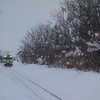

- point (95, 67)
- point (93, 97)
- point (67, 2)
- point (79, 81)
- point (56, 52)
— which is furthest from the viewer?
point (56, 52)

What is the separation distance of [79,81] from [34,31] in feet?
78.2

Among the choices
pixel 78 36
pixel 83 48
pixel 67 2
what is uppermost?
pixel 67 2

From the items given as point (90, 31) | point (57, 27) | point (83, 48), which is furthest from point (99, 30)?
point (57, 27)

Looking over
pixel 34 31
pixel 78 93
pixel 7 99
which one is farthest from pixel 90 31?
pixel 34 31

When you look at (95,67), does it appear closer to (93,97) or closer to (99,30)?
(99,30)

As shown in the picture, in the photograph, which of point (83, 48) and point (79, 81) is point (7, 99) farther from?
point (83, 48)

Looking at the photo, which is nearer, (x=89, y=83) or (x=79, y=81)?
(x=89, y=83)

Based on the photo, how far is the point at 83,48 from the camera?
1294 centimetres

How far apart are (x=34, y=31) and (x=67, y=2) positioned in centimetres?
1807

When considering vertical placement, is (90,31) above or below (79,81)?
above

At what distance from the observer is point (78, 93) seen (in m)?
8.52

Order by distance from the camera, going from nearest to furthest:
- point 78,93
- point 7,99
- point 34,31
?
1. point 7,99
2. point 78,93
3. point 34,31

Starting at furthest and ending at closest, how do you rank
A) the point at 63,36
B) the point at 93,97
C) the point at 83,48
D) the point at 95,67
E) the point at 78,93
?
the point at 63,36
the point at 83,48
the point at 95,67
the point at 78,93
the point at 93,97

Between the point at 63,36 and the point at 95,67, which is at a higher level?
the point at 63,36
